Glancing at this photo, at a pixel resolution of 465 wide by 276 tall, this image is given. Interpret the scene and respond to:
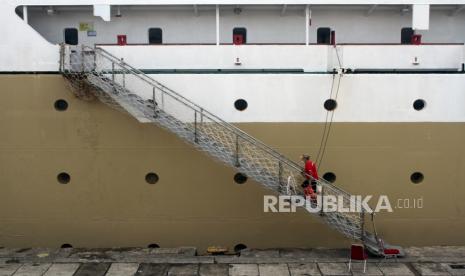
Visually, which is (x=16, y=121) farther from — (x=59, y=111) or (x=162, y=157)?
(x=162, y=157)

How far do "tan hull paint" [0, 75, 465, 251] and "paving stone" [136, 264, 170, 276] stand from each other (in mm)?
1182

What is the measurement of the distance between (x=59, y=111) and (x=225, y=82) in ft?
11.8

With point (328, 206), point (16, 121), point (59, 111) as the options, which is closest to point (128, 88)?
point (59, 111)

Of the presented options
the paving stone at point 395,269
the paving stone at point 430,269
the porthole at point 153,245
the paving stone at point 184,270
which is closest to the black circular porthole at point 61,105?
the porthole at point 153,245

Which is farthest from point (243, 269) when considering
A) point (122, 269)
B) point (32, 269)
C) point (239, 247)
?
point (32, 269)

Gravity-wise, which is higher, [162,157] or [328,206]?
[162,157]

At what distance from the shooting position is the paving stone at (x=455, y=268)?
8.96 metres

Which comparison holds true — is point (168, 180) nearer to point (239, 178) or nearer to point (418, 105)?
point (239, 178)

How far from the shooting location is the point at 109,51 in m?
10.3

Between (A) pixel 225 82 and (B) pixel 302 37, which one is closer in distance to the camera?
(A) pixel 225 82

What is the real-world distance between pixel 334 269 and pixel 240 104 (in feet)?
12.6

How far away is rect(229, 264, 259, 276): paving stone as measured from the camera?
352 inches

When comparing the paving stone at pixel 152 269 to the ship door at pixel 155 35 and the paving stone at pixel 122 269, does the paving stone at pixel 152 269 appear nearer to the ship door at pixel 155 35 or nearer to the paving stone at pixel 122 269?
the paving stone at pixel 122 269

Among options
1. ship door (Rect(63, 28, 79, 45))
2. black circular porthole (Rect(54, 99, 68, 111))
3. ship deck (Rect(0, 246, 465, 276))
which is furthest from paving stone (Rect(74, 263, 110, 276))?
ship door (Rect(63, 28, 79, 45))
